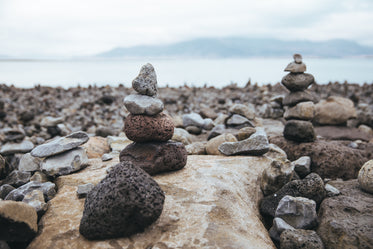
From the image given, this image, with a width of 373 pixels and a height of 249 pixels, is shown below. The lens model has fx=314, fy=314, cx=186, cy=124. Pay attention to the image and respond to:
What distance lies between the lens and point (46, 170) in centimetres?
486

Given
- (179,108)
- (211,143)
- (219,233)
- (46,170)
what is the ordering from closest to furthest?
(219,233)
(46,170)
(211,143)
(179,108)

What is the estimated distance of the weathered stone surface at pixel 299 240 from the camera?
11.9 feet

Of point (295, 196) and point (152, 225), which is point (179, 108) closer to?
point (295, 196)

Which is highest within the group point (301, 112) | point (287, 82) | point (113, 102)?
point (287, 82)

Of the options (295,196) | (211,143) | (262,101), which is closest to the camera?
(295,196)

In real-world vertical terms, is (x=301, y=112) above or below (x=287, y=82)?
below

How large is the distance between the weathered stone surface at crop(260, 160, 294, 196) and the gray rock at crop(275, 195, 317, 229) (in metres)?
0.56

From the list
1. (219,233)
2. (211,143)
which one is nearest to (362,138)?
(211,143)

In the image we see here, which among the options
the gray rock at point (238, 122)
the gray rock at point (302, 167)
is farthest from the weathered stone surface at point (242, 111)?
the gray rock at point (302, 167)

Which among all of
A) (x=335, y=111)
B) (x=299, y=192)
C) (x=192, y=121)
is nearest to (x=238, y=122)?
(x=192, y=121)

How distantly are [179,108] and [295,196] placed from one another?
29.8ft

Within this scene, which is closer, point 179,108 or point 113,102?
point 179,108

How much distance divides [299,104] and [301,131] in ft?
1.85

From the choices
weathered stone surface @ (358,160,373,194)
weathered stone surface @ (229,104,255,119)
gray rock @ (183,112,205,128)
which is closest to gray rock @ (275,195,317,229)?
weathered stone surface @ (358,160,373,194)
